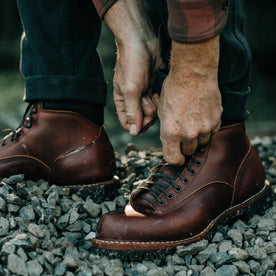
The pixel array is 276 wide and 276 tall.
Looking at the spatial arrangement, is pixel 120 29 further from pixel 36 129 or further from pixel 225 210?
pixel 225 210

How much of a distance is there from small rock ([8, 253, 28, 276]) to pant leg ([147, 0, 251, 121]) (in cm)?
94

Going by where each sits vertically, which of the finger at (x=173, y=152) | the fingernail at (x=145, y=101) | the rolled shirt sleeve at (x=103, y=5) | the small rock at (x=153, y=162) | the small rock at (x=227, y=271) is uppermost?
the rolled shirt sleeve at (x=103, y=5)

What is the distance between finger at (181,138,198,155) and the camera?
1399mm

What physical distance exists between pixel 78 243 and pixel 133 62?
2.38 ft

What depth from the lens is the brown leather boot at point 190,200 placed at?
1412mm

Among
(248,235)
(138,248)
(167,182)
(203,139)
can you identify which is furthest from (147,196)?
(248,235)

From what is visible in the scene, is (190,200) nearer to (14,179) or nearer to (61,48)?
(14,179)

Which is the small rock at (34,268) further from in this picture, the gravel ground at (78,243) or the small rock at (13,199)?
the small rock at (13,199)

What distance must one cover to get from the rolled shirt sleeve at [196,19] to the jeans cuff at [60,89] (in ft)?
2.30

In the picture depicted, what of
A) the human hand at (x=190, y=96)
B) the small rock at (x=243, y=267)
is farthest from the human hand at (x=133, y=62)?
the small rock at (x=243, y=267)

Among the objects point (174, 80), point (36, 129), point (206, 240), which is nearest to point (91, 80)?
point (36, 129)

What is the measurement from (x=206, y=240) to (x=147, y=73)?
2.19 ft

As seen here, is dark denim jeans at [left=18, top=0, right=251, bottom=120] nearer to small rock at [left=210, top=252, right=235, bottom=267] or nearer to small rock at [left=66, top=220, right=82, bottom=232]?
small rock at [left=66, top=220, right=82, bottom=232]

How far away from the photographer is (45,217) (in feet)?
5.00
